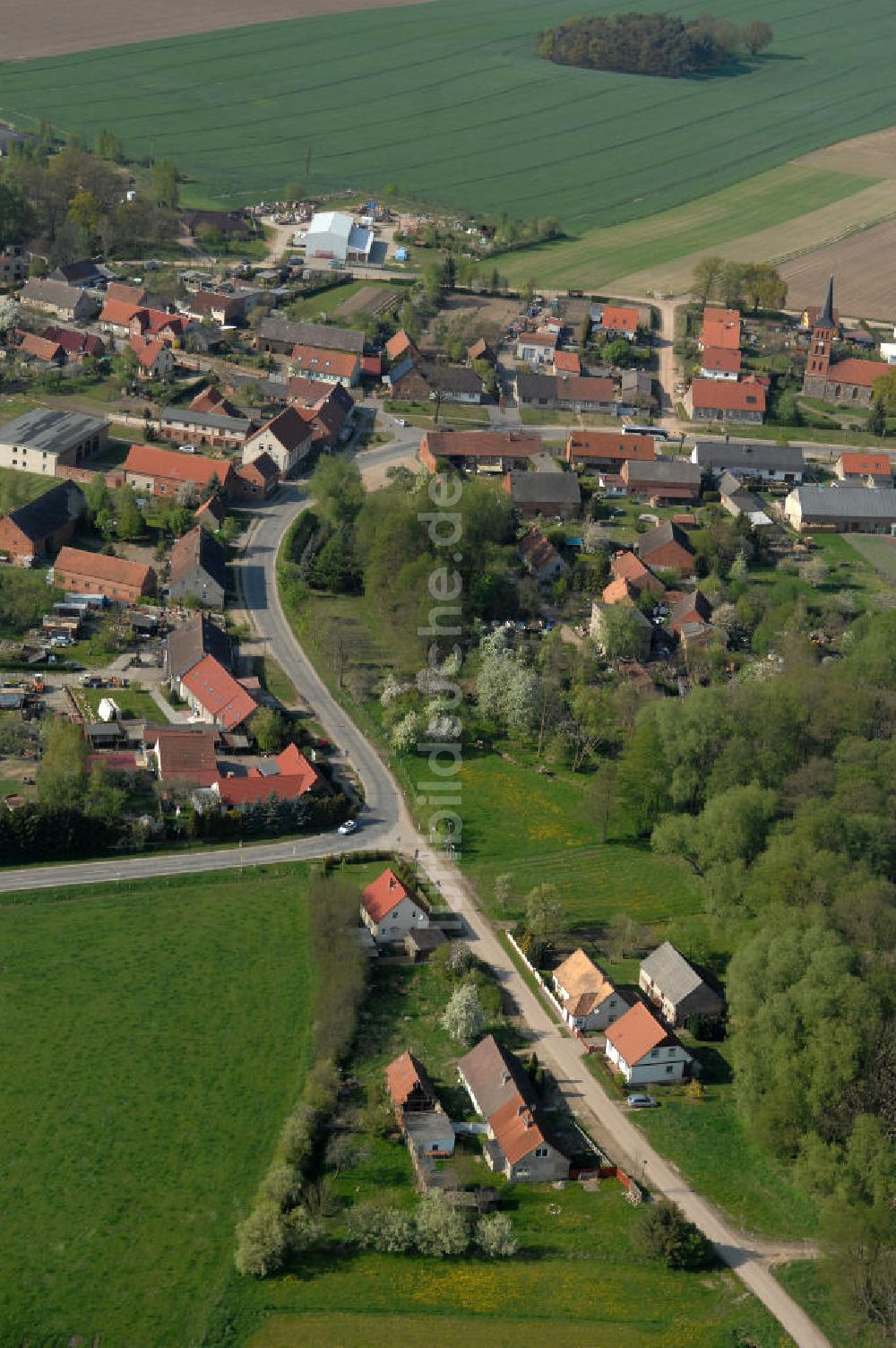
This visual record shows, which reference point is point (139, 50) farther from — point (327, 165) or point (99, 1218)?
point (99, 1218)

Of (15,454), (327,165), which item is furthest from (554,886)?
(327,165)

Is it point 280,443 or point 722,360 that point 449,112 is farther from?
point 280,443

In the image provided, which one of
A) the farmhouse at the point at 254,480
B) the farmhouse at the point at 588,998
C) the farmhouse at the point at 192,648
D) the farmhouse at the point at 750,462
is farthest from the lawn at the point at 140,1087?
the farmhouse at the point at 750,462

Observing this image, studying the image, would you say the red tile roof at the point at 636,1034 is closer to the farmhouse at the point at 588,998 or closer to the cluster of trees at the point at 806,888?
the farmhouse at the point at 588,998

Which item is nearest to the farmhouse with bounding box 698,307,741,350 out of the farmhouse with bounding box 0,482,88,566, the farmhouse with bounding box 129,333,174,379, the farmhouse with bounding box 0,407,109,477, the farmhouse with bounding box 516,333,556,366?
the farmhouse with bounding box 516,333,556,366

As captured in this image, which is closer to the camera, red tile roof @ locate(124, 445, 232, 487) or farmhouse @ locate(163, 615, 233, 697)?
farmhouse @ locate(163, 615, 233, 697)

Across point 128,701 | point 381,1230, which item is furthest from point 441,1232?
point 128,701

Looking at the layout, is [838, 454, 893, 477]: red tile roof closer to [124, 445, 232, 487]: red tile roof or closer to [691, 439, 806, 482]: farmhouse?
[691, 439, 806, 482]: farmhouse
